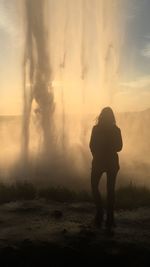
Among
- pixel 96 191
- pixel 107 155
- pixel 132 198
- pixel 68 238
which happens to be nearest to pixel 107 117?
pixel 107 155

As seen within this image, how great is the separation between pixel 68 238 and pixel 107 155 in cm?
190

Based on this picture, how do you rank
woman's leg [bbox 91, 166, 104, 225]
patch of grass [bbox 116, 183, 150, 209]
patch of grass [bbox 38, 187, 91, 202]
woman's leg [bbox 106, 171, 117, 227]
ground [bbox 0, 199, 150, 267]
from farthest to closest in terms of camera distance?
1. patch of grass [bbox 38, 187, 91, 202]
2. patch of grass [bbox 116, 183, 150, 209]
3. woman's leg [bbox 91, 166, 104, 225]
4. woman's leg [bbox 106, 171, 117, 227]
5. ground [bbox 0, 199, 150, 267]

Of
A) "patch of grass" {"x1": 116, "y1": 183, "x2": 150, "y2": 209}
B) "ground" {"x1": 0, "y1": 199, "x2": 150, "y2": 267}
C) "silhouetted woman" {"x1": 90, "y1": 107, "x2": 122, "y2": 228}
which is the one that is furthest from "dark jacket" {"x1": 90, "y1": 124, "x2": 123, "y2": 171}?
"patch of grass" {"x1": 116, "y1": 183, "x2": 150, "y2": 209}

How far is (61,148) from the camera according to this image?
33.1 m

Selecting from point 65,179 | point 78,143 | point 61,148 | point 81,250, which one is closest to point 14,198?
point 81,250

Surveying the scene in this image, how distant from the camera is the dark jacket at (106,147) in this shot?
10.6 metres

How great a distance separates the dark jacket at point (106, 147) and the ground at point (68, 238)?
1216mm

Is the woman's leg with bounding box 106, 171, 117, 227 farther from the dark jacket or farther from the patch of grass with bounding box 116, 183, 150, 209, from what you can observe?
the patch of grass with bounding box 116, 183, 150, 209

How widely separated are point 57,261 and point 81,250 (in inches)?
25.8

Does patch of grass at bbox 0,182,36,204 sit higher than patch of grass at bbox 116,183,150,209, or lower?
higher

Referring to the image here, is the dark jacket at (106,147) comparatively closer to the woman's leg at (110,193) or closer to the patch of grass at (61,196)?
the woman's leg at (110,193)

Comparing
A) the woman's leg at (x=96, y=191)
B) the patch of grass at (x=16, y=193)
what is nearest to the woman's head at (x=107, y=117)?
the woman's leg at (x=96, y=191)

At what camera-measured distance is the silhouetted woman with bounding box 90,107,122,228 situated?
35.0ft

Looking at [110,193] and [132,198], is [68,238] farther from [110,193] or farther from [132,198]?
[132,198]
